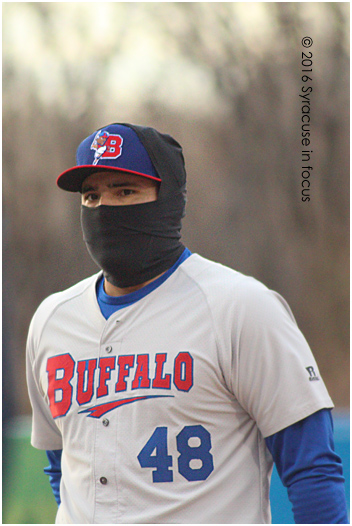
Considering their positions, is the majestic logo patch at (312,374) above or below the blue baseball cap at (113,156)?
below

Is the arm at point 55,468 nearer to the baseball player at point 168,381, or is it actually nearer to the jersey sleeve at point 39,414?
the jersey sleeve at point 39,414

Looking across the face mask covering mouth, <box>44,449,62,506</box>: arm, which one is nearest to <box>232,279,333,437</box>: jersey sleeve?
the face mask covering mouth

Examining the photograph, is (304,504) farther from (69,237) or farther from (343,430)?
(69,237)

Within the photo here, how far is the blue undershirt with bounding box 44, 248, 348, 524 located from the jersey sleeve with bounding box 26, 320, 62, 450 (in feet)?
3.37

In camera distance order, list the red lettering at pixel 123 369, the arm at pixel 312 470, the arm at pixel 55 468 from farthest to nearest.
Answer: the arm at pixel 55 468, the red lettering at pixel 123 369, the arm at pixel 312 470

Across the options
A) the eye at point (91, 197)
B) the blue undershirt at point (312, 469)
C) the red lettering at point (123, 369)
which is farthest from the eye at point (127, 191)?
the blue undershirt at point (312, 469)

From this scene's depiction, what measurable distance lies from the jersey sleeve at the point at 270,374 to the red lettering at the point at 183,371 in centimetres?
15

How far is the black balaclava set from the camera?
7.57 ft

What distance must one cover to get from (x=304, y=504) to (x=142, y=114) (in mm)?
7359

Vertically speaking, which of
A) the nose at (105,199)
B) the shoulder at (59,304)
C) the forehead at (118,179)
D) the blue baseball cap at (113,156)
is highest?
the blue baseball cap at (113,156)

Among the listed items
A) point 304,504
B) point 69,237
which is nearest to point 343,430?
point 304,504

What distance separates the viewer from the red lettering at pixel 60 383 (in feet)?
7.56

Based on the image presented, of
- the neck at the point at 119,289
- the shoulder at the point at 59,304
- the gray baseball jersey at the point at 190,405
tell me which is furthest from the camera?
the shoulder at the point at 59,304

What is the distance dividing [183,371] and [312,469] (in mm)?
516
